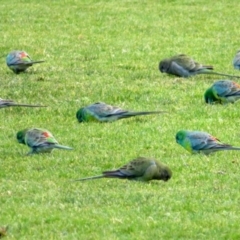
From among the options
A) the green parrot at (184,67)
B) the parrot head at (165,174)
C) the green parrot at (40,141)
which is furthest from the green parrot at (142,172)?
the green parrot at (184,67)

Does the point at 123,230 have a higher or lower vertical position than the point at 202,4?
higher

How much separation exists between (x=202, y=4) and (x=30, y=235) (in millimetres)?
15569

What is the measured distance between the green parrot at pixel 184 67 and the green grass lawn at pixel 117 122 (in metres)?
0.13

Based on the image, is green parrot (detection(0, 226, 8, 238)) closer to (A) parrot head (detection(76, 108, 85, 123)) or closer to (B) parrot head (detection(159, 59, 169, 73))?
(A) parrot head (detection(76, 108, 85, 123))

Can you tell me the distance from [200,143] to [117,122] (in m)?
2.12

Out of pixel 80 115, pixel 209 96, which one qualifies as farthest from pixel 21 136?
pixel 209 96

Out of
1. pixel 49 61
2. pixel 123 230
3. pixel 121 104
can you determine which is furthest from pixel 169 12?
pixel 123 230

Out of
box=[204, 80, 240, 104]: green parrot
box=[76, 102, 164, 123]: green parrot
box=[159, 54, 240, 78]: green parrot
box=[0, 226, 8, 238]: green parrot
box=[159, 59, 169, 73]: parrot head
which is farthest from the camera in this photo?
box=[159, 59, 169, 73]: parrot head

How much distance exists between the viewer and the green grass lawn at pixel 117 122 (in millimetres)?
8633

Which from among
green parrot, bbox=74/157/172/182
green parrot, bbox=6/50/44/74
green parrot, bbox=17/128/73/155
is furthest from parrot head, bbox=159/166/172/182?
green parrot, bbox=6/50/44/74

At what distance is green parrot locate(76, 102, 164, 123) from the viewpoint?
12445 millimetres

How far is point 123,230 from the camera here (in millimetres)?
8328

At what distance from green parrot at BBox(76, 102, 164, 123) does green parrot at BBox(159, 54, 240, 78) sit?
286cm

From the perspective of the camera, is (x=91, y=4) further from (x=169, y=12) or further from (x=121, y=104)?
(x=121, y=104)
